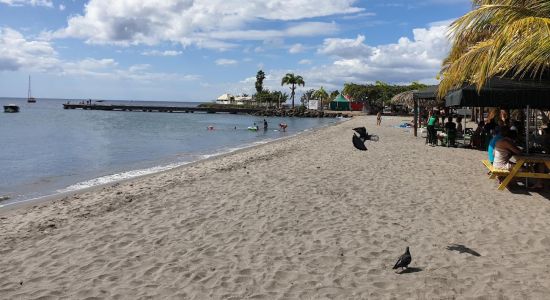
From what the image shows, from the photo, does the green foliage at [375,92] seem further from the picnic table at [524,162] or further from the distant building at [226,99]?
the picnic table at [524,162]

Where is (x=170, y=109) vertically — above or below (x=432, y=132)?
above

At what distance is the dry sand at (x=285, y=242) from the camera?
4262mm

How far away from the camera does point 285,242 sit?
560 centimetres

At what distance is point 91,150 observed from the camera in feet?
82.3

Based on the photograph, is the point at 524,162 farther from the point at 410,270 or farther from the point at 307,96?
the point at 307,96

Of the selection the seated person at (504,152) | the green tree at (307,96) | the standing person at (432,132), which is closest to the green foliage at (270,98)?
the green tree at (307,96)

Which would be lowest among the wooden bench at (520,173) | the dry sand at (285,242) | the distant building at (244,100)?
the dry sand at (285,242)

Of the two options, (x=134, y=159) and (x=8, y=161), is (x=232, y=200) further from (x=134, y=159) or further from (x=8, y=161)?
(x=8, y=161)

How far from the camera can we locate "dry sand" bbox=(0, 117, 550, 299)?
4262 millimetres

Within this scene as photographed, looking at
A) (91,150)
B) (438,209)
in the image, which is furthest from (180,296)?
(91,150)

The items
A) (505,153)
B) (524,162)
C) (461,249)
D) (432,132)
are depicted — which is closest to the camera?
(461,249)

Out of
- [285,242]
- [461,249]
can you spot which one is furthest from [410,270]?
[285,242]

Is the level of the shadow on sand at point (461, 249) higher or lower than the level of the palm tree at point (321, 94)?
lower

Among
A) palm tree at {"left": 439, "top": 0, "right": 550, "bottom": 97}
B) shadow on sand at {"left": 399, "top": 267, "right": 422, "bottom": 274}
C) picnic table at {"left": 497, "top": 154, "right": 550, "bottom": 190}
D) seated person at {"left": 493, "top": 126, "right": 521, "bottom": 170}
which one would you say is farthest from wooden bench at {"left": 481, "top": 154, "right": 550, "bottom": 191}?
shadow on sand at {"left": 399, "top": 267, "right": 422, "bottom": 274}
